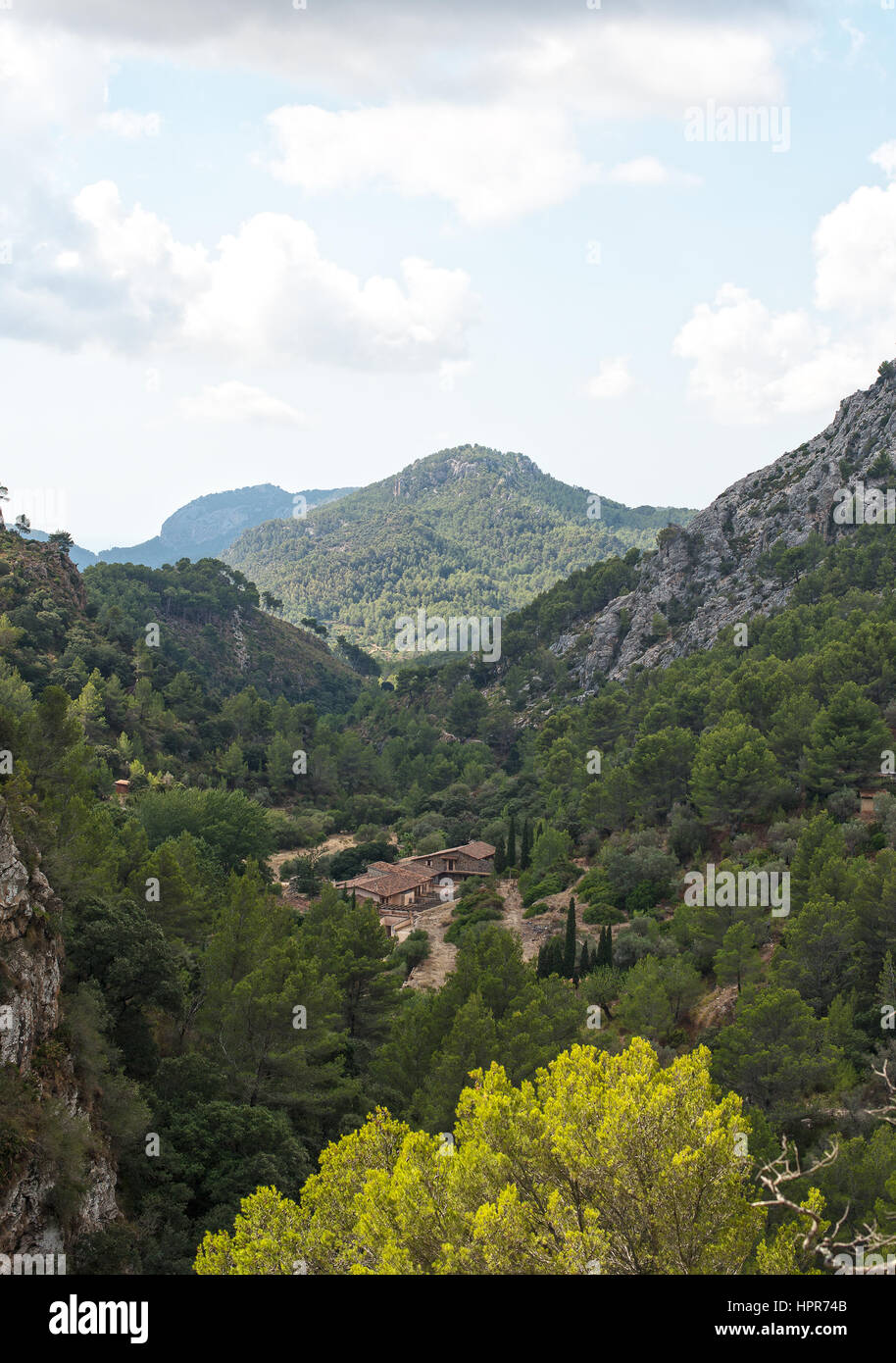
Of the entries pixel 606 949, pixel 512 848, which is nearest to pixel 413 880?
pixel 512 848

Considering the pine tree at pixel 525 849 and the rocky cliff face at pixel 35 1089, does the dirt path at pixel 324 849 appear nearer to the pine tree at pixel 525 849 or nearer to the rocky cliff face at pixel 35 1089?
the pine tree at pixel 525 849

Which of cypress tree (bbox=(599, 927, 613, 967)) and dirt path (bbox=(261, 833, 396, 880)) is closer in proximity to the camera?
cypress tree (bbox=(599, 927, 613, 967))

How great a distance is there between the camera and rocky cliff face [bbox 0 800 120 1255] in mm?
16859

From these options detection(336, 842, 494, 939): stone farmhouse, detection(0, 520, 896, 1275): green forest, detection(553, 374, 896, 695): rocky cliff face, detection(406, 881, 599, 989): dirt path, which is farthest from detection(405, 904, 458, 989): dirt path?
detection(553, 374, 896, 695): rocky cliff face

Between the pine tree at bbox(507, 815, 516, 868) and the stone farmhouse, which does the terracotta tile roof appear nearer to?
the stone farmhouse

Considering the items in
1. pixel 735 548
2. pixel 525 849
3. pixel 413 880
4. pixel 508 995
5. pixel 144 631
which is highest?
pixel 735 548

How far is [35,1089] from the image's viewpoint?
1838cm

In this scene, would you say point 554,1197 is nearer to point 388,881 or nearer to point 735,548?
point 388,881

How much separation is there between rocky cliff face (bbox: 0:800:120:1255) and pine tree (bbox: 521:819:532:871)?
1839 inches

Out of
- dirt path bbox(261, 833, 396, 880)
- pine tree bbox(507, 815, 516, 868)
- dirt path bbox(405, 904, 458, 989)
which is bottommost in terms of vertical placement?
dirt path bbox(405, 904, 458, 989)

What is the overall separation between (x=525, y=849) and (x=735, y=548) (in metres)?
60.8

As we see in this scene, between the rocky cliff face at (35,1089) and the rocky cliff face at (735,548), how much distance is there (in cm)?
8575
